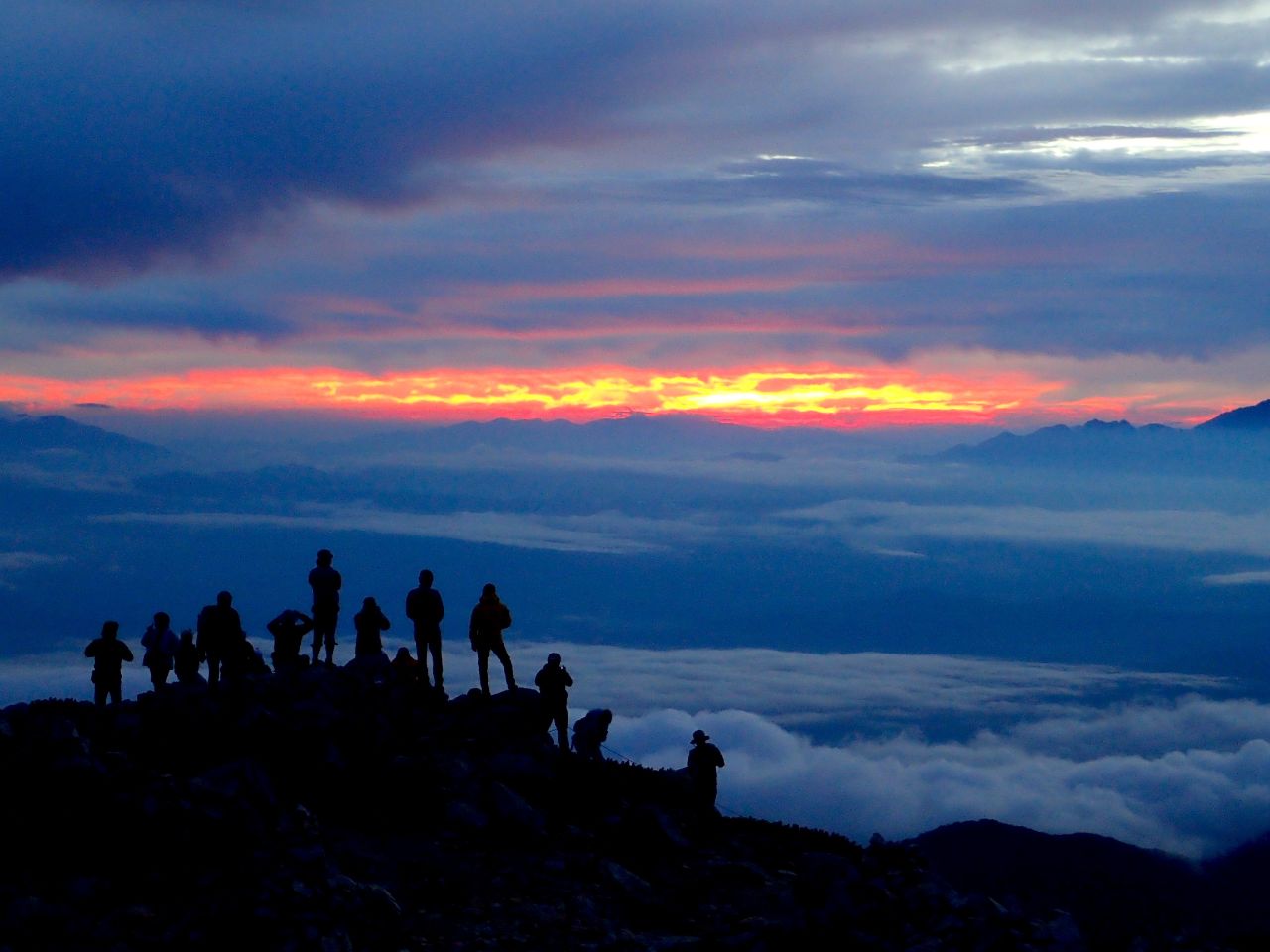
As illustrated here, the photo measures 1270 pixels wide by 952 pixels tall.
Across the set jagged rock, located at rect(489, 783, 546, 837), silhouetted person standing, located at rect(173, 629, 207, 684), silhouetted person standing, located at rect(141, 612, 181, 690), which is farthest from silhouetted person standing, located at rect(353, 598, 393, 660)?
jagged rock, located at rect(489, 783, 546, 837)

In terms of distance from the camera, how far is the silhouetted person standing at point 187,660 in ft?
78.6

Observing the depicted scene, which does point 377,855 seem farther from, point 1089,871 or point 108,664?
point 1089,871

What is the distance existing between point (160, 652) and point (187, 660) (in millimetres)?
537

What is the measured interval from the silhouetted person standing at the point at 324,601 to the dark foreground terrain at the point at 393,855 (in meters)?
1.51

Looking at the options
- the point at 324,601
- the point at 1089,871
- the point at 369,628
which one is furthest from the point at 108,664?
the point at 1089,871

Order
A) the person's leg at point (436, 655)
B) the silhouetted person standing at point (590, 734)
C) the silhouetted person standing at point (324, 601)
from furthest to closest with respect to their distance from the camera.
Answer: the person's leg at point (436, 655), the silhouetted person standing at point (324, 601), the silhouetted person standing at point (590, 734)

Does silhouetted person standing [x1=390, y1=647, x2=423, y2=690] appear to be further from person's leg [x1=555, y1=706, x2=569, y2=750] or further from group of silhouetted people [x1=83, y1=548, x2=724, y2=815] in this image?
person's leg [x1=555, y1=706, x2=569, y2=750]

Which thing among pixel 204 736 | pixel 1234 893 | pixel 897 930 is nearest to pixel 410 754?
pixel 204 736

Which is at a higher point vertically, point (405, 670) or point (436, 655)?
point (436, 655)

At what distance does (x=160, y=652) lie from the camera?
23891 mm

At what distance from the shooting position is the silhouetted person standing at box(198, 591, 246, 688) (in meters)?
22.8

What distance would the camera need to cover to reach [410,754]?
2053 cm

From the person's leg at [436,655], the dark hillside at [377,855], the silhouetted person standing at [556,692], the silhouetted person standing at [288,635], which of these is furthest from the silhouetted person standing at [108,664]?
the silhouetted person standing at [556,692]

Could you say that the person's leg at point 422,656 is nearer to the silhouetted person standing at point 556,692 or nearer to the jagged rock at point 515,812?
the silhouetted person standing at point 556,692
